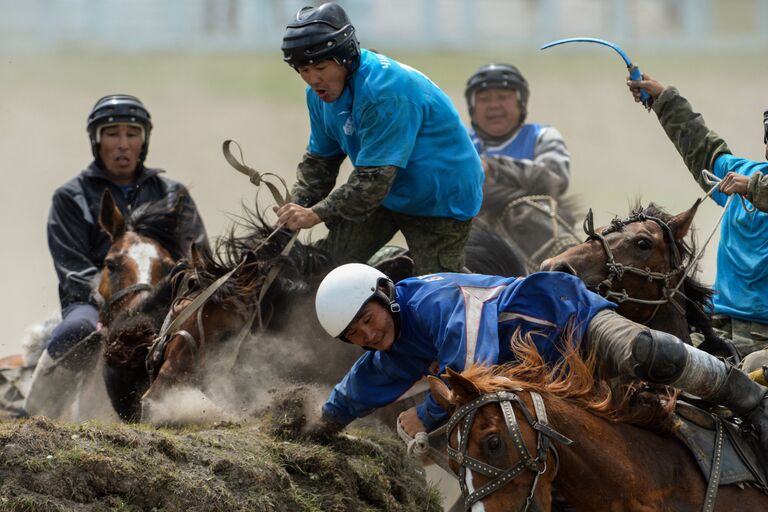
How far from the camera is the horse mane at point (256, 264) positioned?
24.9 ft

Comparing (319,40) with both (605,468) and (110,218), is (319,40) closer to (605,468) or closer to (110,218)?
(110,218)

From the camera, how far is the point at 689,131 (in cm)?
758

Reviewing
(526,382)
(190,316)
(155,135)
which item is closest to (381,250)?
(190,316)

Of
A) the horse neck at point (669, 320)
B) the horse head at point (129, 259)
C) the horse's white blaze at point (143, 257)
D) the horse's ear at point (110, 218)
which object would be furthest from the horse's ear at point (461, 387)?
the horse's ear at point (110, 218)

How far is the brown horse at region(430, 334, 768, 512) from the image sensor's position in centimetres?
484

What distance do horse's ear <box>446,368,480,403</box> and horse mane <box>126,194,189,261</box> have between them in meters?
4.30

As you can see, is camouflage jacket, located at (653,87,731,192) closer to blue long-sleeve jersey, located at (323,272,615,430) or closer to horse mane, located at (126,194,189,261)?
blue long-sleeve jersey, located at (323,272,615,430)

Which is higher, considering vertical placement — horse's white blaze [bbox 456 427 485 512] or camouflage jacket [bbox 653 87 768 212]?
camouflage jacket [bbox 653 87 768 212]

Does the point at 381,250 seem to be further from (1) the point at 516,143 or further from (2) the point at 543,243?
(1) the point at 516,143

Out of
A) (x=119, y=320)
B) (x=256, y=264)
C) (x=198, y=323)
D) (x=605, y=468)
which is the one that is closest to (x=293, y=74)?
(x=119, y=320)

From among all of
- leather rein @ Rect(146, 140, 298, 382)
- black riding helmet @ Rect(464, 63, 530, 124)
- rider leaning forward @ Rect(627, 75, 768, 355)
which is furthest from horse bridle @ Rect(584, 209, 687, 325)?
black riding helmet @ Rect(464, 63, 530, 124)

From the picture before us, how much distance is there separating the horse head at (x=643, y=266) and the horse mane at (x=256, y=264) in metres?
1.76

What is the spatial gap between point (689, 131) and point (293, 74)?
23.3 metres

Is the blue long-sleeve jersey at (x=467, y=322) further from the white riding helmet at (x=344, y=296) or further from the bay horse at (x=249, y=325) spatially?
the bay horse at (x=249, y=325)
